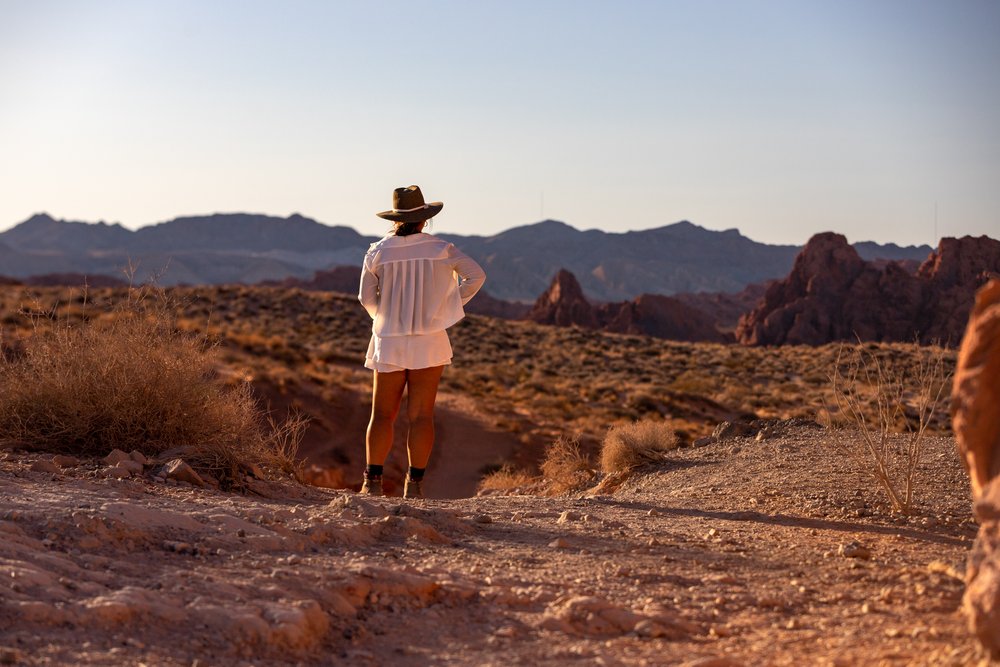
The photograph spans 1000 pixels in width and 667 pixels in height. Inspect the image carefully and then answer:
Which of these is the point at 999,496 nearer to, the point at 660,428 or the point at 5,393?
the point at 5,393

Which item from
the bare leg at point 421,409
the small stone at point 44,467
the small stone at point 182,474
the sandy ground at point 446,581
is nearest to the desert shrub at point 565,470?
the bare leg at point 421,409

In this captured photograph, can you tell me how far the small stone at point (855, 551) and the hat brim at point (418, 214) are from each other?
3.48 m

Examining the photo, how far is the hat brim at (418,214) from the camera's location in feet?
23.1

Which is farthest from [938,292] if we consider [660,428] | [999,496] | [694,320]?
[999,496]

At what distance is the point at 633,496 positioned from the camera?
7.75 m

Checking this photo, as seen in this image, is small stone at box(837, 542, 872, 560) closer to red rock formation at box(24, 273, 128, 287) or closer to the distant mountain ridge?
red rock formation at box(24, 273, 128, 287)

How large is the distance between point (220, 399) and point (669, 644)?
4531 millimetres

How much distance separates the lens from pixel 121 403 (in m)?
6.80

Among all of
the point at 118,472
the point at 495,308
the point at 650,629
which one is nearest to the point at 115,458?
the point at 118,472

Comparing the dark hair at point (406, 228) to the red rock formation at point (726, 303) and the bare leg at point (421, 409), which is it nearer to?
the bare leg at point (421, 409)

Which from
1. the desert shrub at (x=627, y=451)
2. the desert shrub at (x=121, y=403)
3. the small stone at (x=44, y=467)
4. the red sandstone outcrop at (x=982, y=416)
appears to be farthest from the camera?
the desert shrub at (x=627, y=451)

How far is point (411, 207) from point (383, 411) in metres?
1.42

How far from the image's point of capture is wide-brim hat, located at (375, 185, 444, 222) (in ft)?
23.1

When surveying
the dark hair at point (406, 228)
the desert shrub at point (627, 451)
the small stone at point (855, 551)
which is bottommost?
the desert shrub at point (627, 451)
